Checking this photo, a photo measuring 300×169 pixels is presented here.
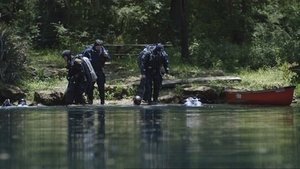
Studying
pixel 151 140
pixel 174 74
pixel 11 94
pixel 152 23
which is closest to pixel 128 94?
pixel 174 74

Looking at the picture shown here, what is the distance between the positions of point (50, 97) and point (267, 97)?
24.2ft

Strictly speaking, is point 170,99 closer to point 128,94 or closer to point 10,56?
point 128,94

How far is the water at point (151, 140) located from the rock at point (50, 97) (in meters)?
5.01

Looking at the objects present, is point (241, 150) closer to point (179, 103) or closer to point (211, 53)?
point (179, 103)

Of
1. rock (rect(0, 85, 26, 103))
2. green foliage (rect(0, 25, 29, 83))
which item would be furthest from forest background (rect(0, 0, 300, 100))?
rock (rect(0, 85, 26, 103))

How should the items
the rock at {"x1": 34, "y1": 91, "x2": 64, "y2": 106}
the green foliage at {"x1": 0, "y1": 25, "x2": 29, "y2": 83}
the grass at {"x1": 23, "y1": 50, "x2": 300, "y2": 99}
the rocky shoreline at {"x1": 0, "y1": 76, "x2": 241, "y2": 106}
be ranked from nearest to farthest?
1. the rock at {"x1": 34, "y1": 91, "x2": 64, "y2": 106}
2. the rocky shoreline at {"x1": 0, "y1": 76, "x2": 241, "y2": 106}
3. the grass at {"x1": 23, "y1": 50, "x2": 300, "y2": 99}
4. the green foliage at {"x1": 0, "y1": 25, "x2": 29, "y2": 83}

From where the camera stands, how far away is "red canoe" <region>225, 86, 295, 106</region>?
75.7ft

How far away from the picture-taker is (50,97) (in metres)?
24.9

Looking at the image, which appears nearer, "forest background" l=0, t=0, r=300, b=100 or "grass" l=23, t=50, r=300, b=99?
"grass" l=23, t=50, r=300, b=99

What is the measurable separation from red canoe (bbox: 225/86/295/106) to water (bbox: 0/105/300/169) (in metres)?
3.33

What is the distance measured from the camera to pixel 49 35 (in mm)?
38312

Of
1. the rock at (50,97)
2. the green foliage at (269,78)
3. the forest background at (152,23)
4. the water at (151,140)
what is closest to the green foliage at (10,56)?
the rock at (50,97)

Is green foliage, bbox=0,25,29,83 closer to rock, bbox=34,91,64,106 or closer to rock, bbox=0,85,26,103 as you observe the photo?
rock, bbox=0,85,26,103

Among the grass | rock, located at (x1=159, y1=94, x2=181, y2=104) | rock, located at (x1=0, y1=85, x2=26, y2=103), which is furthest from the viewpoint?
the grass
